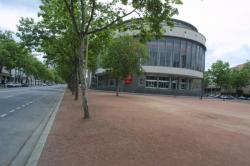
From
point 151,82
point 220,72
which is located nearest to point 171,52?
point 151,82

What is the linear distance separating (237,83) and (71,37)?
74.0m

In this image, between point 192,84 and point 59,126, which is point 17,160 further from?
point 192,84

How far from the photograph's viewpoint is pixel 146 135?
9.27 metres

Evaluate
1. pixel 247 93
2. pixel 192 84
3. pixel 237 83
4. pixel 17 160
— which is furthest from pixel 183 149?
pixel 247 93

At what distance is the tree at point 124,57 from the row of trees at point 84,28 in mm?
153

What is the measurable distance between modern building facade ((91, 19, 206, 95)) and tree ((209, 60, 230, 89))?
1821cm

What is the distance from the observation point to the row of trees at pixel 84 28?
12.8 metres

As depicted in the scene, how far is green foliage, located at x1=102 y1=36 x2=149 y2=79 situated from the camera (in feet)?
131

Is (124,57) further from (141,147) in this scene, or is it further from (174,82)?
(174,82)

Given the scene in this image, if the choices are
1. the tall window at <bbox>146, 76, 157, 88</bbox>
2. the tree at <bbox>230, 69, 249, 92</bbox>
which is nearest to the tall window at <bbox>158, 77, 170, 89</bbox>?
Result: the tall window at <bbox>146, 76, 157, 88</bbox>

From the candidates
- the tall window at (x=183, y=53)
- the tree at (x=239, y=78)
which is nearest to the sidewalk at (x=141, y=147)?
the tall window at (x=183, y=53)

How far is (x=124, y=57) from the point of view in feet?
130

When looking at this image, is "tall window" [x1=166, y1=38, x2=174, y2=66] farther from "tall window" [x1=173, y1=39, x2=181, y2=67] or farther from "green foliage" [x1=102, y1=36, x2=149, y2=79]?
"green foliage" [x1=102, y1=36, x2=149, y2=79]

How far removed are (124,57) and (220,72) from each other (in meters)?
59.0
